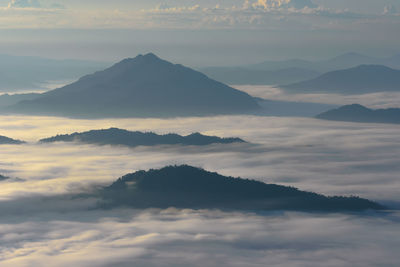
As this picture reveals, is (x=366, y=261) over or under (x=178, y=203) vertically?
under

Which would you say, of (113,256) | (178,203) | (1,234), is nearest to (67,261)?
(113,256)

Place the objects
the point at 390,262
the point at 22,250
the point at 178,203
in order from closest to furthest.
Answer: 1. the point at 390,262
2. the point at 22,250
3. the point at 178,203

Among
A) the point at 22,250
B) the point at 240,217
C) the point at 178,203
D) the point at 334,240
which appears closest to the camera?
the point at 22,250

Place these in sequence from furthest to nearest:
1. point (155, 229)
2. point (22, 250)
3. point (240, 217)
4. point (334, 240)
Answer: point (240, 217) < point (155, 229) < point (334, 240) < point (22, 250)

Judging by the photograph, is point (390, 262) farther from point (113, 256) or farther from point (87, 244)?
point (87, 244)

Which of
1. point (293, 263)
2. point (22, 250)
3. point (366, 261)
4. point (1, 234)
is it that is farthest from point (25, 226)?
point (366, 261)

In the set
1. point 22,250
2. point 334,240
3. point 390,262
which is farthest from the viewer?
point 334,240

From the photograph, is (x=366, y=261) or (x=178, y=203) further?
(x=178, y=203)

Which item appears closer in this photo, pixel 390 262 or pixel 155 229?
pixel 390 262

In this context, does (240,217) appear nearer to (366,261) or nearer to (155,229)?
(155,229)
